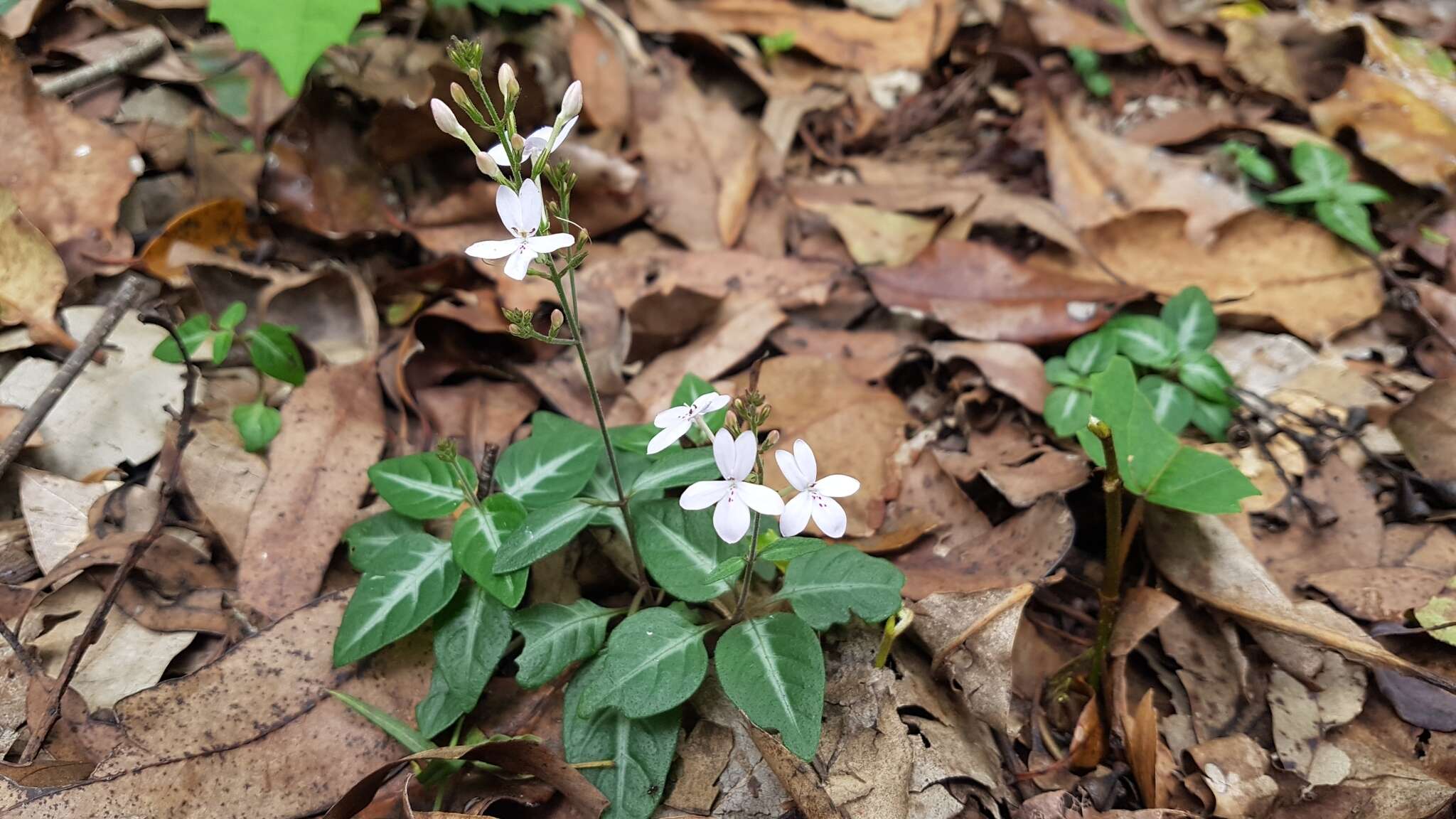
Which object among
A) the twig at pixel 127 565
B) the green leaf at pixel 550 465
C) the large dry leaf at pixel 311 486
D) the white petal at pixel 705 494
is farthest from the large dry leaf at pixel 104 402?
the white petal at pixel 705 494

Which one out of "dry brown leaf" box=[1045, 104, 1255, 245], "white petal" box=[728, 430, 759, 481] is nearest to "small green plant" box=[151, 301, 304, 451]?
"white petal" box=[728, 430, 759, 481]

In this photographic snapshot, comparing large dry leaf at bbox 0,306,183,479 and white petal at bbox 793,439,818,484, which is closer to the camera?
white petal at bbox 793,439,818,484

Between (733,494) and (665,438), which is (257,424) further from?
(733,494)

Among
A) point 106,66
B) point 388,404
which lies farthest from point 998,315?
point 106,66

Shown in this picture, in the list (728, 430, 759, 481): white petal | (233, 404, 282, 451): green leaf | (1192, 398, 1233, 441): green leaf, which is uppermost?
(728, 430, 759, 481): white petal

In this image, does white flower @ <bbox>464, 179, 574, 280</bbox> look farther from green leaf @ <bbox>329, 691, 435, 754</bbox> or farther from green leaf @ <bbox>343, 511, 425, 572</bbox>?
green leaf @ <bbox>329, 691, 435, 754</bbox>

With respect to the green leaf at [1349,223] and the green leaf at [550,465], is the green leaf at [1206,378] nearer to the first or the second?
the green leaf at [1349,223]
